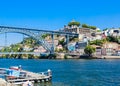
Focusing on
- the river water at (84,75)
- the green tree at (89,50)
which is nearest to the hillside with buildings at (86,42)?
the green tree at (89,50)

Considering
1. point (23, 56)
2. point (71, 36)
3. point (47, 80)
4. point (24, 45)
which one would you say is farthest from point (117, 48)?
point (47, 80)

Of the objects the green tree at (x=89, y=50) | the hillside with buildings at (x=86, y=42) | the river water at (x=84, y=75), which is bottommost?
the river water at (x=84, y=75)

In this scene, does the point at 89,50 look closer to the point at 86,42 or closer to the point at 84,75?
the point at 86,42

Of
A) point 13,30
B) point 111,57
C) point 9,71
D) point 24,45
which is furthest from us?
point 24,45

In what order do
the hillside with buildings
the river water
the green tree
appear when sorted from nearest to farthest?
the river water → the green tree → the hillside with buildings

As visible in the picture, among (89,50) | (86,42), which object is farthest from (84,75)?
(86,42)

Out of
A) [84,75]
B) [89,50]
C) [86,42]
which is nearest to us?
[84,75]

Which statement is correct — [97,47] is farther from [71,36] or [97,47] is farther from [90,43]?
[71,36]

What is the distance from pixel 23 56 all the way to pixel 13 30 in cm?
5266

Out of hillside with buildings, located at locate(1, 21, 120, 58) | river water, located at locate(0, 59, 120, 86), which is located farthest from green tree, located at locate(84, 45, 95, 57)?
river water, located at locate(0, 59, 120, 86)

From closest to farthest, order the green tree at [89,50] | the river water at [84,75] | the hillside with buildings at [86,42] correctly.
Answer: the river water at [84,75], the green tree at [89,50], the hillside with buildings at [86,42]

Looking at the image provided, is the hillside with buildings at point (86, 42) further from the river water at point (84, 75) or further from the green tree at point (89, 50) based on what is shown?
the river water at point (84, 75)

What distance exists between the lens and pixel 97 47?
141 meters

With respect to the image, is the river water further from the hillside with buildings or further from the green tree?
the hillside with buildings
